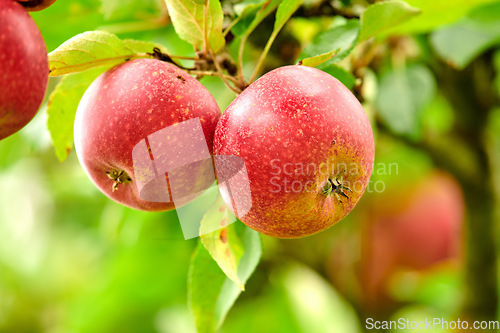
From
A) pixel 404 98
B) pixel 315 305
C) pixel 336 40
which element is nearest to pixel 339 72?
pixel 336 40

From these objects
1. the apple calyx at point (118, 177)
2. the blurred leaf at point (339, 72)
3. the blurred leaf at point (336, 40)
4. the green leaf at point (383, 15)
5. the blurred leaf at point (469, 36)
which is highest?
the green leaf at point (383, 15)

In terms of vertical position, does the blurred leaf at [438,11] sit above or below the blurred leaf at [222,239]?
above

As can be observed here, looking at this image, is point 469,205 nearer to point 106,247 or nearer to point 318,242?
point 318,242

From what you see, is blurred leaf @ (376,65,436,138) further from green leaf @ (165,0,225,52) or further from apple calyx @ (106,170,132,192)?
apple calyx @ (106,170,132,192)

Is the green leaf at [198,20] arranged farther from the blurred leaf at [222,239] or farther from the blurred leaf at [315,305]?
the blurred leaf at [315,305]

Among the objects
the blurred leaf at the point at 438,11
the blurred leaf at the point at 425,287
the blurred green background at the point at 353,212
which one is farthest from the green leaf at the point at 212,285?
the blurred leaf at the point at 425,287

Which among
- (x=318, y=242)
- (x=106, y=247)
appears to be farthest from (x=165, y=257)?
(x=318, y=242)

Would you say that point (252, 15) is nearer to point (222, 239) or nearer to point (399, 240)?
point (222, 239)

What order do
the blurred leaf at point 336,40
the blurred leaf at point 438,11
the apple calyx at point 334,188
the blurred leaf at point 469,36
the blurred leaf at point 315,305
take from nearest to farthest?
the apple calyx at point 334,188 < the blurred leaf at point 336,40 < the blurred leaf at point 438,11 < the blurred leaf at point 469,36 < the blurred leaf at point 315,305
